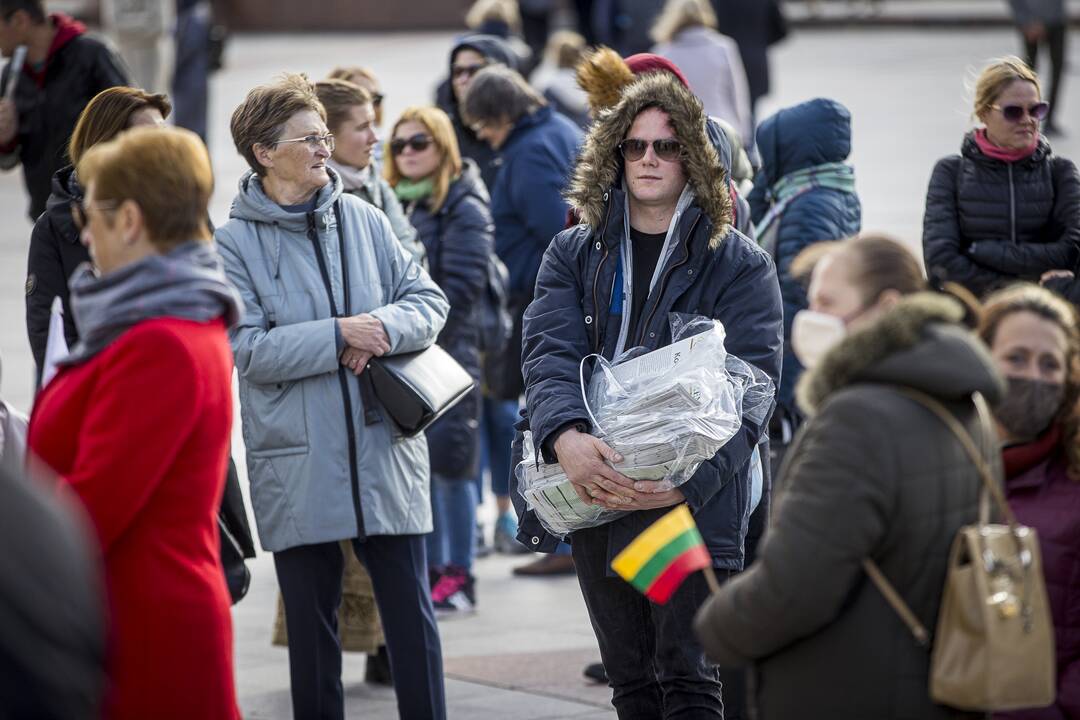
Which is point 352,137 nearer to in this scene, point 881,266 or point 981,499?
point 881,266

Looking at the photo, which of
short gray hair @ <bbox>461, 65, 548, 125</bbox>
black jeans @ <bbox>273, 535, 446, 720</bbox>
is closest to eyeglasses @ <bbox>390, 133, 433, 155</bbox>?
short gray hair @ <bbox>461, 65, 548, 125</bbox>

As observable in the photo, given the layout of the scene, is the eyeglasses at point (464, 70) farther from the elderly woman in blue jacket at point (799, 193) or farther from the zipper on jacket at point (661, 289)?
the zipper on jacket at point (661, 289)

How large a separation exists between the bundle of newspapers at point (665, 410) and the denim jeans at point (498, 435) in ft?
11.5

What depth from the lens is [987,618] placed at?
3100mm

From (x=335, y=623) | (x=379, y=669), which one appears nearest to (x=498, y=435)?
(x=379, y=669)

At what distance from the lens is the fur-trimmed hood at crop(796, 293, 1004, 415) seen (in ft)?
10.3

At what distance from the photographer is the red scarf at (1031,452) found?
3816 millimetres

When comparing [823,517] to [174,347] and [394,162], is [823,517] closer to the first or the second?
[174,347]

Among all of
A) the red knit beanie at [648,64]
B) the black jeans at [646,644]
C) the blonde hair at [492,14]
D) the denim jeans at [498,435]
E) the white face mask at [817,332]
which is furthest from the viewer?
the blonde hair at [492,14]

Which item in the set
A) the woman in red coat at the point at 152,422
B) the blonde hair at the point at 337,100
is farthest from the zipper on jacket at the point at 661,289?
the blonde hair at the point at 337,100

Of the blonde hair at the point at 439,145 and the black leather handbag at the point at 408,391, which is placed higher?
the blonde hair at the point at 439,145

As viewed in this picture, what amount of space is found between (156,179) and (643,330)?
5.00 feet

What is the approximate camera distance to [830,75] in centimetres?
2016

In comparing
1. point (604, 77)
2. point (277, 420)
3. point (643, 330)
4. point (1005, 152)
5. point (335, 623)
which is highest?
point (604, 77)
